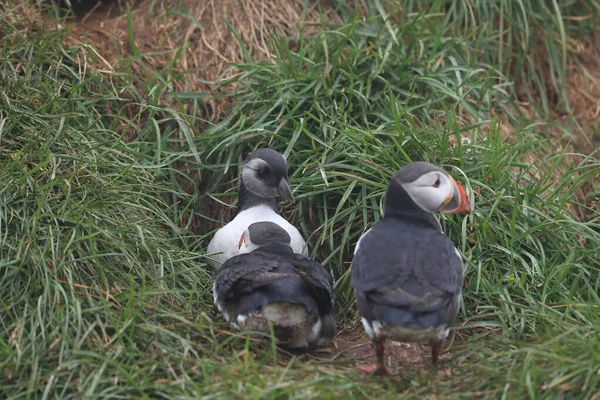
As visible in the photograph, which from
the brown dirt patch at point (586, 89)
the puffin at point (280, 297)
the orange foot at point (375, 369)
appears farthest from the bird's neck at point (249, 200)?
the brown dirt patch at point (586, 89)

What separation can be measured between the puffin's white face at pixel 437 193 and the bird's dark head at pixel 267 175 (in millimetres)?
940

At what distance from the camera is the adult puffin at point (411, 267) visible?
4.03 m

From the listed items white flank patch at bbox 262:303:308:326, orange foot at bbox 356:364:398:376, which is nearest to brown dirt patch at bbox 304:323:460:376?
orange foot at bbox 356:364:398:376

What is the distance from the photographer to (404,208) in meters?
4.61

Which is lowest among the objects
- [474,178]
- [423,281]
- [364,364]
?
[364,364]

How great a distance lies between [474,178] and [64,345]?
2.67m

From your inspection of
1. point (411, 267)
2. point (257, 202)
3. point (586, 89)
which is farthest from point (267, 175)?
point (586, 89)

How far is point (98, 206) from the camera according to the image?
4852 mm

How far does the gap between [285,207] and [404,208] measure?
51.9 inches

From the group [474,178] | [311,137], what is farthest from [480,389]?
[311,137]

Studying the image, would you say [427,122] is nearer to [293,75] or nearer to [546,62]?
[293,75]

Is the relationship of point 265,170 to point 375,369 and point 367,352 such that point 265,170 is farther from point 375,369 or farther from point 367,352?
point 375,369

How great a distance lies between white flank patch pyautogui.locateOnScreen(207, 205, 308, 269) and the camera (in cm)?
508

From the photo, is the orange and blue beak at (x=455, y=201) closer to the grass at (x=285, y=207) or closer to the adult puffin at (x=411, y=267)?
the adult puffin at (x=411, y=267)
